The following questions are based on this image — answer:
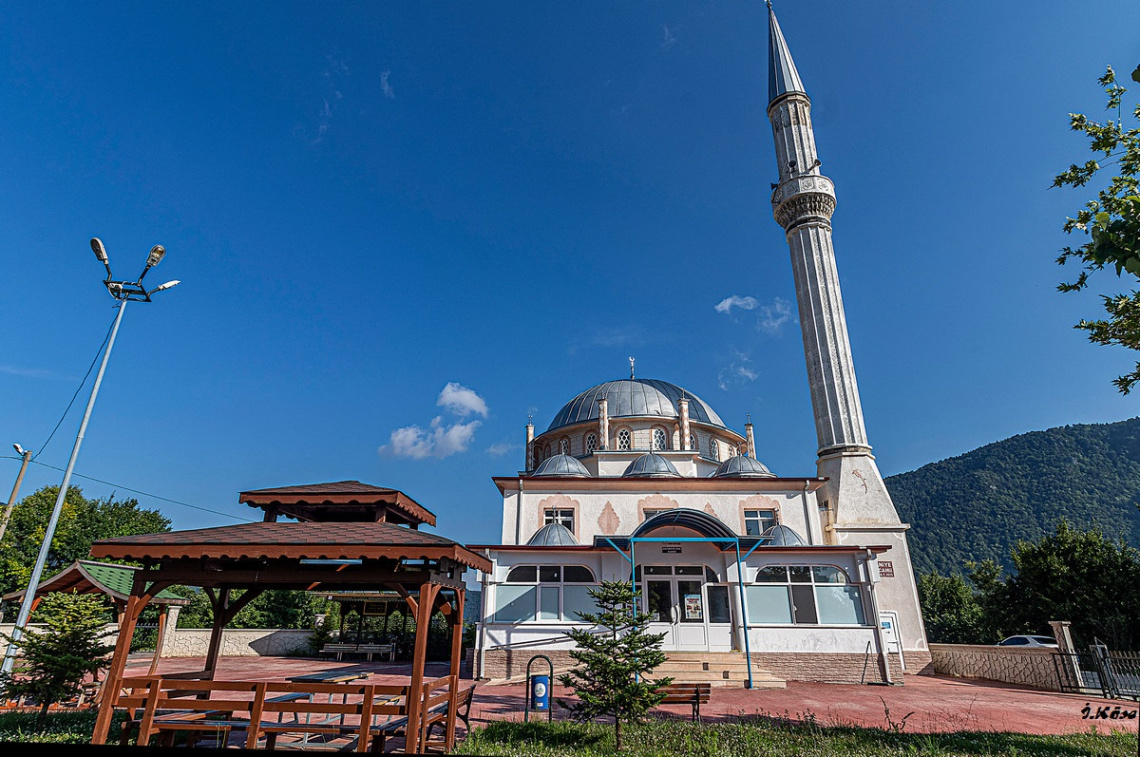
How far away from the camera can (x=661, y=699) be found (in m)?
9.49

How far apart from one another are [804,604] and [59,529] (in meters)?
38.0

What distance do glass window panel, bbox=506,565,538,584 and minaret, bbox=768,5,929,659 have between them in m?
11.5

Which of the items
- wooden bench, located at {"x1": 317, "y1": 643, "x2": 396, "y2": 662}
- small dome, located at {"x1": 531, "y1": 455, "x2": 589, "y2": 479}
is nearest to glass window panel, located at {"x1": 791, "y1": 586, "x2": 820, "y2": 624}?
small dome, located at {"x1": 531, "y1": 455, "x2": 589, "y2": 479}

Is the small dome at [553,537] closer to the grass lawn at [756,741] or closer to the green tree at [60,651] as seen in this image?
the grass lawn at [756,741]

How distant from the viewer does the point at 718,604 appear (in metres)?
18.7

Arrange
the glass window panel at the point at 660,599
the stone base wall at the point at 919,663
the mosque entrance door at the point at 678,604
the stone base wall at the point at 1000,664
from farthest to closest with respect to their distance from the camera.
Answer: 1. the stone base wall at the point at 919,663
2. the glass window panel at the point at 660,599
3. the mosque entrance door at the point at 678,604
4. the stone base wall at the point at 1000,664

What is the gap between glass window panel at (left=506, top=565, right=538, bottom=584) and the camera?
18766 mm

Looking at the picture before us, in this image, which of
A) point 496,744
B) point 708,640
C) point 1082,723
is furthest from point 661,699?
point 708,640

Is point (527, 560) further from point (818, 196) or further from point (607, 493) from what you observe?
point (818, 196)

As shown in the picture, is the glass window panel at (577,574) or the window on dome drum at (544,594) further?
the glass window panel at (577,574)

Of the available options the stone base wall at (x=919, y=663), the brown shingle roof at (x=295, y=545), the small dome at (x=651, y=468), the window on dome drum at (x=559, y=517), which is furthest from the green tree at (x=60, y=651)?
the stone base wall at (x=919, y=663)

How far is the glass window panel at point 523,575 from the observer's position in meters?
18.8

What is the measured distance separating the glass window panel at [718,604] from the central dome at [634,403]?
1216 centimetres

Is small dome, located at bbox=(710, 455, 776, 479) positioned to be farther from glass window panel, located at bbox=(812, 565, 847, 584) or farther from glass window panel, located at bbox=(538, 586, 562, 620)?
glass window panel, located at bbox=(538, 586, 562, 620)
